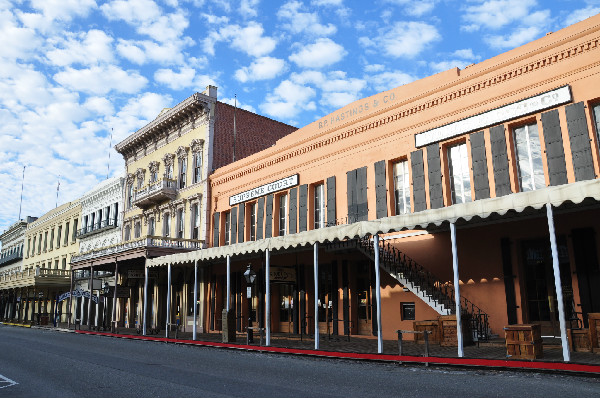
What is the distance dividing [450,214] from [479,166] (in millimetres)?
4730

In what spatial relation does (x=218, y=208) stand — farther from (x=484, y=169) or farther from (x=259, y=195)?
(x=484, y=169)

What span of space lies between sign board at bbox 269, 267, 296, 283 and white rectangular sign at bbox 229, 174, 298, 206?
4.52 metres

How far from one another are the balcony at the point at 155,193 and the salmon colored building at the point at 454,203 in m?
9.58

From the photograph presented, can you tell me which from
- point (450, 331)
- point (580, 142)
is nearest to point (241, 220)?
point (450, 331)

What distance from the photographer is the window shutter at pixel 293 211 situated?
22531mm

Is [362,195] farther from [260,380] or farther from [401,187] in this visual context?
[260,380]

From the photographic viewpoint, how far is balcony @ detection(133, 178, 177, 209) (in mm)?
31031

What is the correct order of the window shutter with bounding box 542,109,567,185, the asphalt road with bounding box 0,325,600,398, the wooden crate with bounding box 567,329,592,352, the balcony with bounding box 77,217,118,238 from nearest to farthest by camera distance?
the asphalt road with bounding box 0,325,600,398 < the wooden crate with bounding box 567,329,592,352 < the window shutter with bounding box 542,109,567,185 < the balcony with bounding box 77,217,118,238

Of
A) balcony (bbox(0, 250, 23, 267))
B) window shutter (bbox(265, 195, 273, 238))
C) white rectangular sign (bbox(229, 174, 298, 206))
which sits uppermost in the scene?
balcony (bbox(0, 250, 23, 267))

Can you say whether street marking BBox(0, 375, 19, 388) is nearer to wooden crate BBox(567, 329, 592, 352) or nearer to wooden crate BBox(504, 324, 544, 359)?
wooden crate BBox(504, 324, 544, 359)

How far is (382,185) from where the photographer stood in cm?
1875

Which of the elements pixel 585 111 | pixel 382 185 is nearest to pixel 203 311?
pixel 382 185

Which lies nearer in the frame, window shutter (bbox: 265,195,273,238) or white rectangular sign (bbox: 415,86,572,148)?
white rectangular sign (bbox: 415,86,572,148)

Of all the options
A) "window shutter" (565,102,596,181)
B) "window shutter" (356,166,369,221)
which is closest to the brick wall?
"window shutter" (356,166,369,221)
